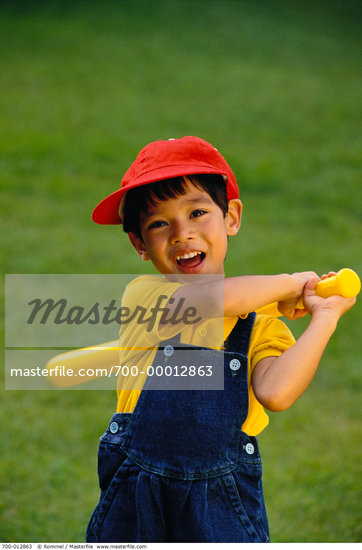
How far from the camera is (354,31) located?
779 cm

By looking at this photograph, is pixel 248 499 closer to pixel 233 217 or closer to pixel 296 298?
pixel 296 298

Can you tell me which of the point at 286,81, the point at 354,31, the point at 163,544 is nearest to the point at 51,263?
the point at 163,544

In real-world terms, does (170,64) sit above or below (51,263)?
above

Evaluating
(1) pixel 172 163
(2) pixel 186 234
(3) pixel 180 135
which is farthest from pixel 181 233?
(3) pixel 180 135

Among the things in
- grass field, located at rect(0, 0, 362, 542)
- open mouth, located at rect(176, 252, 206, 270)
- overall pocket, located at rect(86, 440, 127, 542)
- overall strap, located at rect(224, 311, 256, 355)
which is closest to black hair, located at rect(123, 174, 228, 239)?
open mouth, located at rect(176, 252, 206, 270)

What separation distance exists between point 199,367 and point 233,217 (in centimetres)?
35

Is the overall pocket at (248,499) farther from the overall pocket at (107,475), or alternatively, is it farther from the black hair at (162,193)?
the black hair at (162,193)

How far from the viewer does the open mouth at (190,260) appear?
3.92 ft

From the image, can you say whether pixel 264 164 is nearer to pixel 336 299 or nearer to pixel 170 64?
pixel 170 64

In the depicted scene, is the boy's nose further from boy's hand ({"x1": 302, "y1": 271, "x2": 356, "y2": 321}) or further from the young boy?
boy's hand ({"x1": 302, "y1": 271, "x2": 356, "y2": 321})

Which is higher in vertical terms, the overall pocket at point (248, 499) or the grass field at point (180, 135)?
the grass field at point (180, 135)

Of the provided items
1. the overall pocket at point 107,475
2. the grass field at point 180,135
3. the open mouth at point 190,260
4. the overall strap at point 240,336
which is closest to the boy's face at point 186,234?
the open mouth at point 190,260

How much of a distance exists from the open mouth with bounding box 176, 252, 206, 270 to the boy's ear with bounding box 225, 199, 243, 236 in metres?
0.12

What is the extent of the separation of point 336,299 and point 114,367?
46cm
